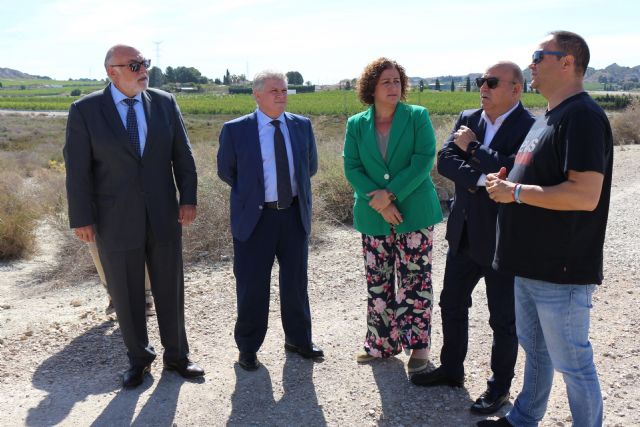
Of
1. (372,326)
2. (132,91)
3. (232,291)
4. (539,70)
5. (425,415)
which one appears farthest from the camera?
(232,291)

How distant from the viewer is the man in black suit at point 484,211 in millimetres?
3057

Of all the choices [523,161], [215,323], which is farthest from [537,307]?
[215,323]

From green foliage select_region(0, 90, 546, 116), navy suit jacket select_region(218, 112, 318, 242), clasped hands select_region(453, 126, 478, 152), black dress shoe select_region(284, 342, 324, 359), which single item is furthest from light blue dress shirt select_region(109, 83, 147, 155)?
green foliage select_region(0, 90, 546, 116)

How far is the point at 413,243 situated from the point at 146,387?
1986 millimetres

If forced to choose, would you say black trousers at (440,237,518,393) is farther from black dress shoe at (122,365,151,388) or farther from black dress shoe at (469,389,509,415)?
black dress shoe at (122,365,151,388)

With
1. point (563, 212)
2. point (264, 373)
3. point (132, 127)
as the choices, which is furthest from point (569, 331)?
point (132, 127)

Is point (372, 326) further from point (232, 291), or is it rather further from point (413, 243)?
point (232, 291)

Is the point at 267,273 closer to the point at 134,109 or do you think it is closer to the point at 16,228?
the point at 134,109

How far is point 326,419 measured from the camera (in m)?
3.31

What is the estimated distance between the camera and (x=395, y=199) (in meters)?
3.56

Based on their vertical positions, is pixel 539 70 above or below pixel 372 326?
above

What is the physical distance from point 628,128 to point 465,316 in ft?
55.1

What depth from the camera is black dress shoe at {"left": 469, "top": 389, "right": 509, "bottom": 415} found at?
128 inches

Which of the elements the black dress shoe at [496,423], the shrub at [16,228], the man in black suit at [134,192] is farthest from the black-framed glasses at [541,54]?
the shrub at [16,228]
